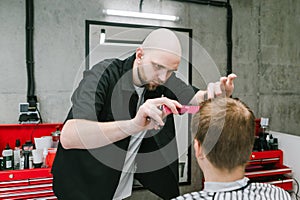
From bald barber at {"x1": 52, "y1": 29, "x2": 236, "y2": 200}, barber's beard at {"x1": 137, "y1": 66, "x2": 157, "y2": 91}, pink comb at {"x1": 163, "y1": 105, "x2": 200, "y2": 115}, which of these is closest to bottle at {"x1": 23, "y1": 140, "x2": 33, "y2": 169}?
bald barber at {"x1": 52, "y1": 29, "x2": 236, "y2": 200}

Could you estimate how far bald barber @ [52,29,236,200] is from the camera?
122cm

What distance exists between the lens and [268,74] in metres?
3.60

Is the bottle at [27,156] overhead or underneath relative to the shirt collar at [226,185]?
underneath

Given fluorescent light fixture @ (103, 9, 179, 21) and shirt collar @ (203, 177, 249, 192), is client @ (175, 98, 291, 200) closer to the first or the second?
shirt collar @ (203, 177, 249, 192)

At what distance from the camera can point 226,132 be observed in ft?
3.41

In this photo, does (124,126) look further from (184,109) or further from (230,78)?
(230,78)

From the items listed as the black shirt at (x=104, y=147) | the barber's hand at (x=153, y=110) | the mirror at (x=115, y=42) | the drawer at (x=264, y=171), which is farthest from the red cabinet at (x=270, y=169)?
the barber's hand at (x=153, y=110)

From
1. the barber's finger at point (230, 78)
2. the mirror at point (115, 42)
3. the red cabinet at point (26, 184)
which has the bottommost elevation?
the red cabinet at point (26, 184)

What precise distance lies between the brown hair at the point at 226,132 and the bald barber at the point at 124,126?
0.15 metres

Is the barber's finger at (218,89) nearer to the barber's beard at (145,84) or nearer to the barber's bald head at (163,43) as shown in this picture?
the barber's bald head at (163,43)

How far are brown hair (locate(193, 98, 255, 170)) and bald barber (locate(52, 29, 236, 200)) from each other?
152 mm

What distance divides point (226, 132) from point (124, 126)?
0.43 meters

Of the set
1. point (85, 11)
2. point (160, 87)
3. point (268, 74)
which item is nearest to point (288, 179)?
point (268, 74)

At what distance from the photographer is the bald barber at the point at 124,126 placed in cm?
122
